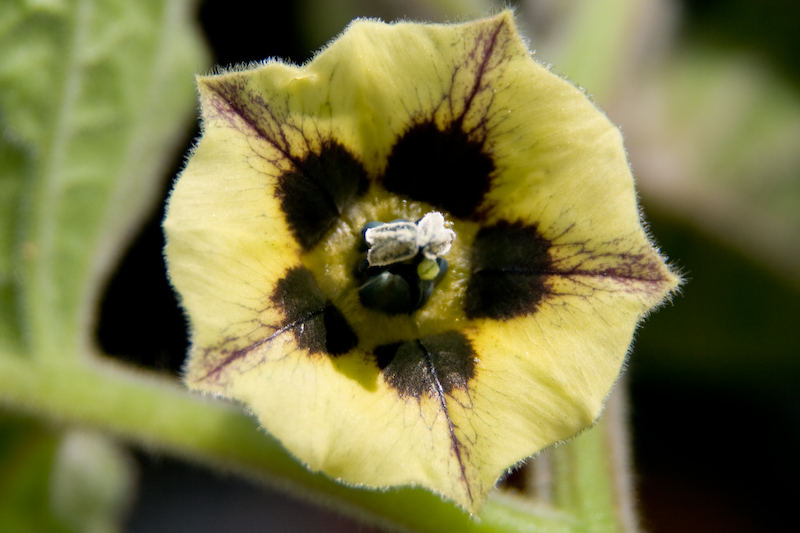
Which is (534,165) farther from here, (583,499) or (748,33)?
(748,33)

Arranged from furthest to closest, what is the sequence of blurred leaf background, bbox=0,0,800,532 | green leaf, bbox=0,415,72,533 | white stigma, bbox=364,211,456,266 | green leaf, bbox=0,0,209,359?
green leaf, bbox=0,415,72,533
blurred leaf background, bbox=0,0,800,532
green leaf, bbox=0,0,209,359
white stigma, bbox=364,211,456,266

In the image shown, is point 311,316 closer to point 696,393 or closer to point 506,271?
point 506,271

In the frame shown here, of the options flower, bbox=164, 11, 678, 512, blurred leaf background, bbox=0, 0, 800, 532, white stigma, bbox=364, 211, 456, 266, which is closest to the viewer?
flower, bbox=164, 11, 678, 512

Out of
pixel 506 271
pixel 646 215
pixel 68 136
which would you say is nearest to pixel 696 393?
pixel 646 215

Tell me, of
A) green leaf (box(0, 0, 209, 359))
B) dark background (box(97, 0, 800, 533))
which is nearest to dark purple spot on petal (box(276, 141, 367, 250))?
green leaf (box(0, 0, 209, 359))

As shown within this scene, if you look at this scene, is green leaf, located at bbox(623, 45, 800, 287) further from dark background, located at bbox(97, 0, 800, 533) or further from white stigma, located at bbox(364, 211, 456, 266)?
white stigma, located at bbox(364, 211, 456, 266)

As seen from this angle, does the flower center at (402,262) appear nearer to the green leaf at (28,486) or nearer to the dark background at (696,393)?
the green leaf at (28,486)

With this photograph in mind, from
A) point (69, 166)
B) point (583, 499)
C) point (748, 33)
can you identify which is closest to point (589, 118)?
point (583, 499)
